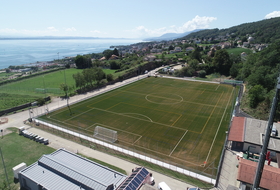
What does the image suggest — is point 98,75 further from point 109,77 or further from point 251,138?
point 251,138

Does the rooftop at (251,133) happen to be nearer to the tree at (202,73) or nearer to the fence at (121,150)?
the fence at (121,150)

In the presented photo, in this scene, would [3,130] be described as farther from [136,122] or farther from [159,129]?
[159,129]

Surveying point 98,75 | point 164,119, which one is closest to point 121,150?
point 164,119

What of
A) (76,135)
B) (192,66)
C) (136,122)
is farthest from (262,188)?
(192,66)

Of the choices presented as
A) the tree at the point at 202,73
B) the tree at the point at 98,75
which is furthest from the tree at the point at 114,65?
the tree at the point at 202,73

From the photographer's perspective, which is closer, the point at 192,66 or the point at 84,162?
the point at 84,162

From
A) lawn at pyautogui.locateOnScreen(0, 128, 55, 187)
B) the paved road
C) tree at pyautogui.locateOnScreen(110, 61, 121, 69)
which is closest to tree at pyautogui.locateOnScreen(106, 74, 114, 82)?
the paved road
